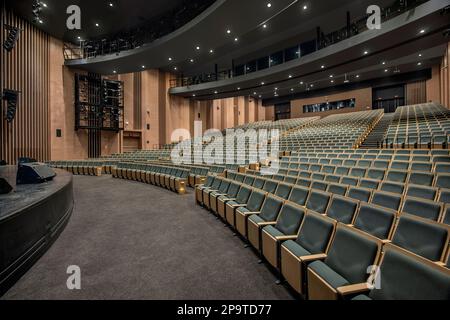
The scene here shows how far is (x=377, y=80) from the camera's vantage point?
1010 centimetres

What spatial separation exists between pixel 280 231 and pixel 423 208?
92 cm

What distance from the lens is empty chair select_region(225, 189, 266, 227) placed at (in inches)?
85.2

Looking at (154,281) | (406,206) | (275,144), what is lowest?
(154,281)

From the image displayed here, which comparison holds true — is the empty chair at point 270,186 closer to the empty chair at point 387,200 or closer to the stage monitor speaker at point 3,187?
the empty chair at point 387,200

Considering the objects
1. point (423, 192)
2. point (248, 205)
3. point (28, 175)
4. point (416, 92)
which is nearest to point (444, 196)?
point (423, 192)

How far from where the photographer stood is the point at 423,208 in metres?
1.53

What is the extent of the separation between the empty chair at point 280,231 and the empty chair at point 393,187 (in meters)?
1.07

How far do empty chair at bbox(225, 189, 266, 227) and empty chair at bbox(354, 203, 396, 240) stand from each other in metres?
0.81

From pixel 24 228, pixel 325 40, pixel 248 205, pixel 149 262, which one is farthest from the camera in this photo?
pixel 325 40

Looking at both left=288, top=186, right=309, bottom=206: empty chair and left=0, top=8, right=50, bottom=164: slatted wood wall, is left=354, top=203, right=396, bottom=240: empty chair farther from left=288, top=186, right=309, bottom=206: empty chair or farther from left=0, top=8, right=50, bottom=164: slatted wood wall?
left=0, top=8, right=50, bottom=164: slatted wood wall

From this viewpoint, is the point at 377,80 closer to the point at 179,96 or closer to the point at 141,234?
the point at 179,96

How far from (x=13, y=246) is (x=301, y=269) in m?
1.74

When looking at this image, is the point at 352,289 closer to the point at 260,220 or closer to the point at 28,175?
the point at 260,220
